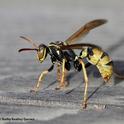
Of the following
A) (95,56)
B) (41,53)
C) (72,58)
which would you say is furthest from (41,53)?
(95,56)

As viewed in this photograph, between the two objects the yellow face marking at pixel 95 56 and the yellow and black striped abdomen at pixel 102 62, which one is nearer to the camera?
the yellow and black striped abdomen at pixel 102 62

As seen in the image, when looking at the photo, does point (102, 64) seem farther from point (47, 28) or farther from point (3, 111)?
point (47, 28)

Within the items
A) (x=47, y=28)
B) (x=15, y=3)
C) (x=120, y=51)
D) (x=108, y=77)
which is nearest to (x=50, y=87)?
(x=108, y=77)

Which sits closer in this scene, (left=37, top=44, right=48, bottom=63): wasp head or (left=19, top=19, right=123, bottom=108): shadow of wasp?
(left=19, top=19, right=123, bottom=108): shadow of wasp

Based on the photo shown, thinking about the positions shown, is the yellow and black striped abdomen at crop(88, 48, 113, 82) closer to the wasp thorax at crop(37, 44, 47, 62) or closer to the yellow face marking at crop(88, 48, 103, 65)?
the yellow face marking at crop(88, 48, 103, 65)

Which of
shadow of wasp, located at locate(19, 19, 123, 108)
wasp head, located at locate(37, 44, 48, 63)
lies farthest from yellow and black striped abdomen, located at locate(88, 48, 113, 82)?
wasp head, located at locate(37, 44, 48, 63)

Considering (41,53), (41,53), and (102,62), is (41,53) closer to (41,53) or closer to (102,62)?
(41,53)

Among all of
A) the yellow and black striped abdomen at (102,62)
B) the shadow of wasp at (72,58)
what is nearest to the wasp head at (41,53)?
the shadow of wasp at (72,58)

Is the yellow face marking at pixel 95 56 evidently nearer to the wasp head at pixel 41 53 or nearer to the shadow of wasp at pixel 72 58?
the shadow of wasp at pixel 72 58
